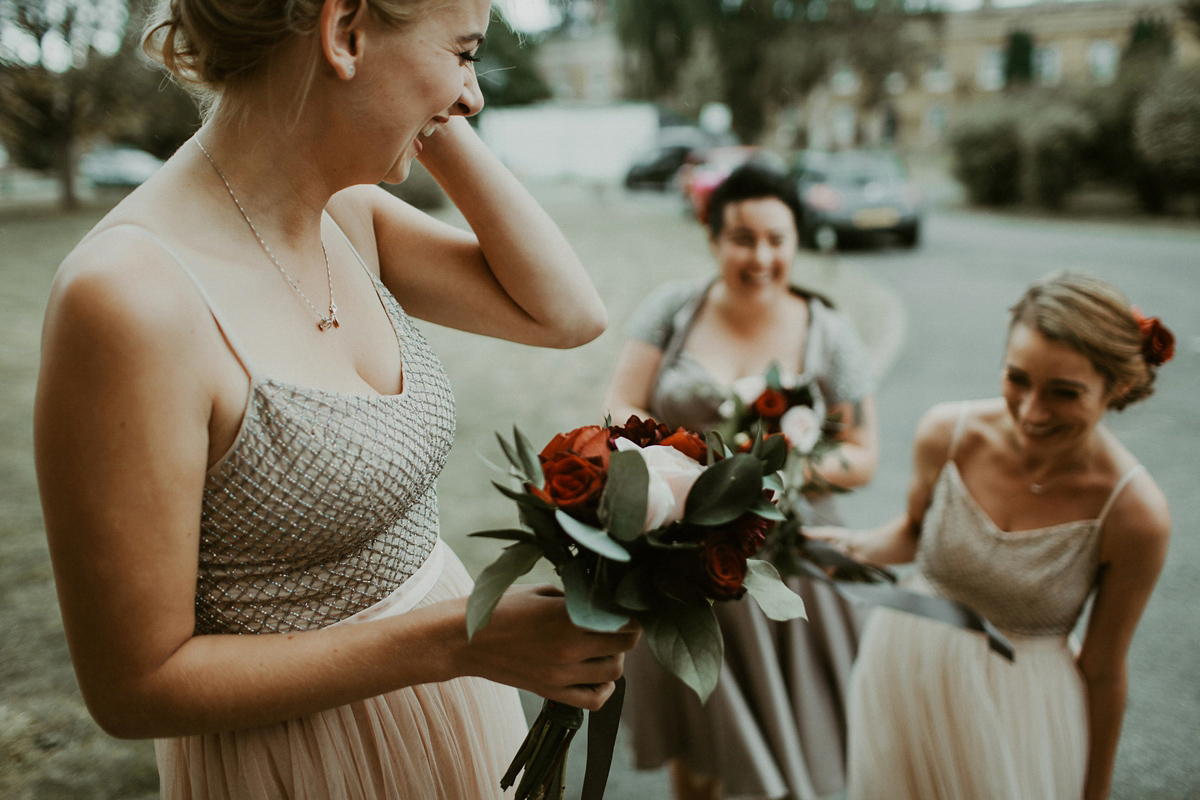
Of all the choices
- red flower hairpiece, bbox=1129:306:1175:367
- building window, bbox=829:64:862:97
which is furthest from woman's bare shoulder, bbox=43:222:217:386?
building window, bbox=829:64:862:97

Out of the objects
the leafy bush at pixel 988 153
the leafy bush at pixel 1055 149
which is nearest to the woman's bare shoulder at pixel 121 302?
the leafy bush at pixel 1055 149

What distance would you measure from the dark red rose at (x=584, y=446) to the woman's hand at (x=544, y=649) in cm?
19

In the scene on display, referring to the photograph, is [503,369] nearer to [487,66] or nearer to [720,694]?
[720,694]

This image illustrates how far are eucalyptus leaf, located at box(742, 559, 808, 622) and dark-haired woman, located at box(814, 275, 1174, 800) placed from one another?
4.39ft

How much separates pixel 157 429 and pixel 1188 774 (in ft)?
12.4

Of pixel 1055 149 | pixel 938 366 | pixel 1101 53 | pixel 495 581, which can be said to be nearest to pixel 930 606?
pixel 495 581

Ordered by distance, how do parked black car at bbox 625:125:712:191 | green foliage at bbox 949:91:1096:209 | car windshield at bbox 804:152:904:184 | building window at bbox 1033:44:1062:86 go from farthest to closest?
building window at bbox 1033:44:1062:86
parked black car at bbox 625:125:712:191
green foliage at bbox 949:91:1096:209
car windshield at bbox 804:152:904:184

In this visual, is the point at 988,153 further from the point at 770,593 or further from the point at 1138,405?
the point at 770,593

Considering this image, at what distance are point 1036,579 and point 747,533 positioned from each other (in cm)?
152

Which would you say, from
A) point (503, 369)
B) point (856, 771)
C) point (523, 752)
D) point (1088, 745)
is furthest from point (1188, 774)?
point (503, 369)

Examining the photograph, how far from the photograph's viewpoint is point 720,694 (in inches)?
108

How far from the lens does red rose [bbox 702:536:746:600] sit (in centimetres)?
111

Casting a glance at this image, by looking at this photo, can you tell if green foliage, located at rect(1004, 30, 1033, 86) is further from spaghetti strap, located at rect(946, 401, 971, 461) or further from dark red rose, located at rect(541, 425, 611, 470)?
dark red rose, located at rect(541, 425, 611, 470)

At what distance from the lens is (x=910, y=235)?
16.7m
